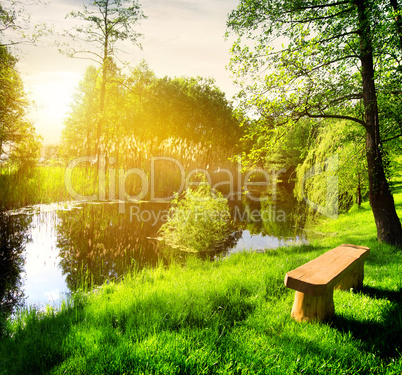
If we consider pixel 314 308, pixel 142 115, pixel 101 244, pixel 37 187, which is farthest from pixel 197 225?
pixel 142 115

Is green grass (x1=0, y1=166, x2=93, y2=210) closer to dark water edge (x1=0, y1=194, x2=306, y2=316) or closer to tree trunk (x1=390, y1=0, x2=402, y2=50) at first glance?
dark water edge (x1=0, y1=194, x2=306, y2=316)

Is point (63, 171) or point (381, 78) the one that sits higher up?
point (381, 78)

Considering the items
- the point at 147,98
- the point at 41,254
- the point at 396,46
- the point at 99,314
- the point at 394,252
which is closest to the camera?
A: the point at 99,314

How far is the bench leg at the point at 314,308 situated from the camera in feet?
11.9

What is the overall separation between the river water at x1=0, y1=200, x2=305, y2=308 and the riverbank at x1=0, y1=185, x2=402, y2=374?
2256 millimetres

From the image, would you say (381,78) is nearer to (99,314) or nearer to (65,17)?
(99,314)

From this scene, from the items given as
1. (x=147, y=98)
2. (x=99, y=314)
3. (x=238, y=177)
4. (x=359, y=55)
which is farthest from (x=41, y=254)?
(x=238, y=177)

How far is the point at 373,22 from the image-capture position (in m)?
6.97

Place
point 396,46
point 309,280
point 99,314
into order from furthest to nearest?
point 396,46, point 99,314, point 309,280

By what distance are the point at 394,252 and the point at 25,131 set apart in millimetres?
18984

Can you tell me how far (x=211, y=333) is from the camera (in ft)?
11.3

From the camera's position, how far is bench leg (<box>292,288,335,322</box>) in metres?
3.62

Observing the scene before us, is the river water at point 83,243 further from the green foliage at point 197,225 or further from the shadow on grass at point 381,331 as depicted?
the shadow on grass at point 381,331

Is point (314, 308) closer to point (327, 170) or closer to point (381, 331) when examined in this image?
point (381, 331)
